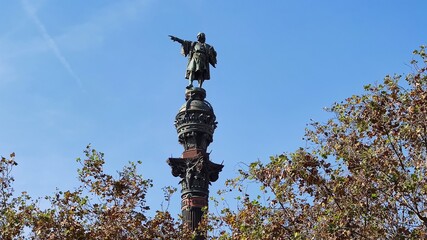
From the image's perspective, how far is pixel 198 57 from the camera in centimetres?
3228

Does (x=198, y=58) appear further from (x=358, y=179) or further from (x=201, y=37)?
(x=358, y=179)

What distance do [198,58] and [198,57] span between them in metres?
0.04

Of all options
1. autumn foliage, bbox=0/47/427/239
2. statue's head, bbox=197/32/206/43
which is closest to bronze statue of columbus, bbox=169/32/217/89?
statue's head, bbox=197/32/206/43

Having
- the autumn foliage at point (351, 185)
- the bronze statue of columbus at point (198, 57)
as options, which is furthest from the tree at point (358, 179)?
the bronze statue of columbus at point (198, 57)

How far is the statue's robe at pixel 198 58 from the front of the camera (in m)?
32.1

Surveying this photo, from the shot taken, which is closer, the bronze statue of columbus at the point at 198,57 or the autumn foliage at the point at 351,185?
the autumn foliage at the point at 351,185

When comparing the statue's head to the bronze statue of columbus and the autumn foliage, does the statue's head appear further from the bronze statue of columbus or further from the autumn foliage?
the autumn foliage

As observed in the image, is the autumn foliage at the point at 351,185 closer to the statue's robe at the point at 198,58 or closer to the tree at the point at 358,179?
the tree at the point at 358,179

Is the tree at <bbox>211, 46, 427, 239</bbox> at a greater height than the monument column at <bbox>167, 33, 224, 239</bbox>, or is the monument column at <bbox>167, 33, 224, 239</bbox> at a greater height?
the monument column at <bbox>167, 33, 224, 239</bbox>

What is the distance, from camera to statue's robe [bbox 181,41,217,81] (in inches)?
1264

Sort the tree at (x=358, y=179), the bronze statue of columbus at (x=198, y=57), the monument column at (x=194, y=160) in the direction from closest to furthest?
the tree at (x=358, y=179) < the monument column at (x=194, y=160) < the bronze statue of columbus at (x=198, y=57)

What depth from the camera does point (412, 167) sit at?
18.5 metres

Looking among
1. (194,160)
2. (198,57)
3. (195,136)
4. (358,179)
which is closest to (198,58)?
(198,57)

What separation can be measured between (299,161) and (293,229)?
5.86 feet
